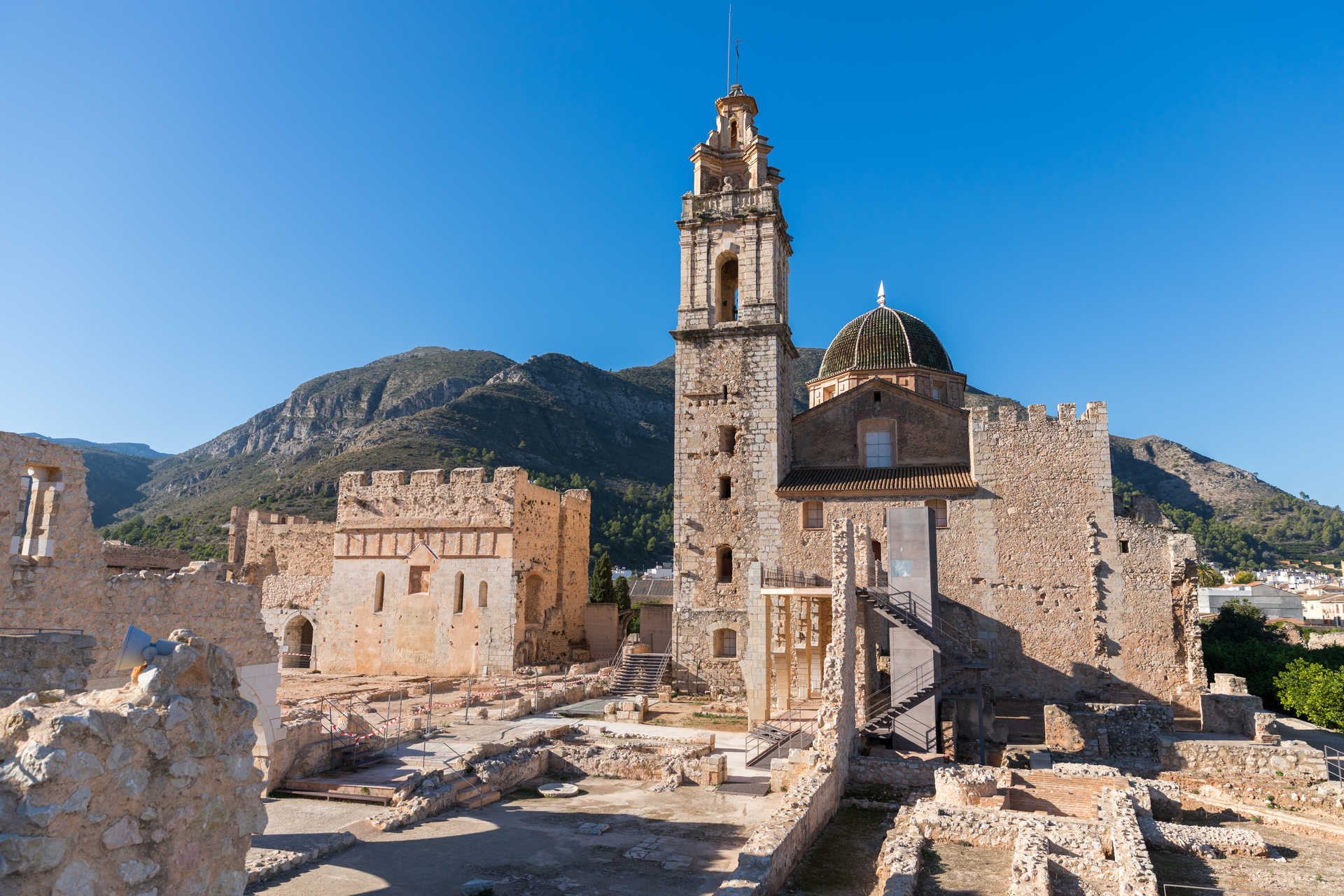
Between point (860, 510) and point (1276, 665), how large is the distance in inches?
660

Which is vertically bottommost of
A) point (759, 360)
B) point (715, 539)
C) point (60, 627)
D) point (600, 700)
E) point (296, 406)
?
point (600, 700)

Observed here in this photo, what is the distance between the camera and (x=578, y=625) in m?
34.8

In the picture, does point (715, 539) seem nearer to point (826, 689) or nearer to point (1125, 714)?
point (826, 689)

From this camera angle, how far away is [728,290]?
29172 millimetres

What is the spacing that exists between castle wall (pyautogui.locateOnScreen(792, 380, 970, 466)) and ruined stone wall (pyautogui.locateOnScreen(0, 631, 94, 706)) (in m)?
22.5

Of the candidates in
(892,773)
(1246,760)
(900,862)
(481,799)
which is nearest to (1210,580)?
(1246,760)

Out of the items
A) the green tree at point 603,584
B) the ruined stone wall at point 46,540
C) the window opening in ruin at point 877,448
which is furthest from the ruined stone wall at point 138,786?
the green tree at point 603,584

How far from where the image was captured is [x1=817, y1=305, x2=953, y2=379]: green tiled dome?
31766mm

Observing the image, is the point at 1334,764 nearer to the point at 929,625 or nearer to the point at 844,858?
the point at 929,625

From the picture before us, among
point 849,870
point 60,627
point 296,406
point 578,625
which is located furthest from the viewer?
point 296,406

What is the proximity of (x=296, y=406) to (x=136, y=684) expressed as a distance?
349 feet

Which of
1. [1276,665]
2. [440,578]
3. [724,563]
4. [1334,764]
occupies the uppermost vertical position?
[724,563]

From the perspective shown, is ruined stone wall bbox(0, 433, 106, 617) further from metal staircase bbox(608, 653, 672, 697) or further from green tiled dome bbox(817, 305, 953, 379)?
green tiled dome bbox(817, 305, 953, 379)

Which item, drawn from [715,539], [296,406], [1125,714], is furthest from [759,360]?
[296,406]
